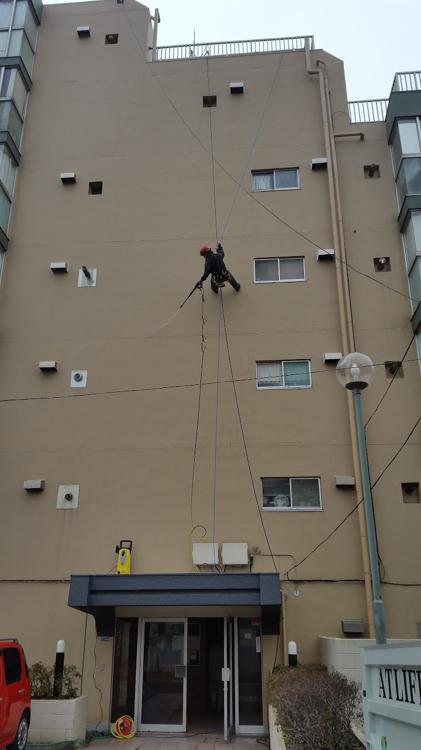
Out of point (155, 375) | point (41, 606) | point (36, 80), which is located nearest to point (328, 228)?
point (155, 375)

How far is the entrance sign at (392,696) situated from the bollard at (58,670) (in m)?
8.01

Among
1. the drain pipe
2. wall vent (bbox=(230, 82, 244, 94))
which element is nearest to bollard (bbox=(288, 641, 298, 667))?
the drain pipe

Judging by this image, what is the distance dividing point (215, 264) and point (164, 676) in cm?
902

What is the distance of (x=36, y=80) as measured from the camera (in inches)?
712

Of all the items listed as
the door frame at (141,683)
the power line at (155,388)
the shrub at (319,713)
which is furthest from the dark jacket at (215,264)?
the shrub at (319,713)

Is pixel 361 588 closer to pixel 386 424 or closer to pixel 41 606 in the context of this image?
pixel 386 424

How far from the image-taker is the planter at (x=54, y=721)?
10.2 m

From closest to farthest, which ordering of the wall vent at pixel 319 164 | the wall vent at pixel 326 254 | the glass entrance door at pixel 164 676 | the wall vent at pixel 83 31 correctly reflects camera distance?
1. the glass entrance door at pixel 164 676
2. the wall vent at pixel 326 254
3. the wall vent at pixel 319 164
4. the wall vent at pixel 83 31

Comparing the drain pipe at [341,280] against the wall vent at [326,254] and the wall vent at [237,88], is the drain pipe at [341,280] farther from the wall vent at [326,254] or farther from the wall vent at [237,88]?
the wall vent at [237,88]

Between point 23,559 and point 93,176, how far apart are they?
10411 millimetres

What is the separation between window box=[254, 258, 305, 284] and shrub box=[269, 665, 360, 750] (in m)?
9.70

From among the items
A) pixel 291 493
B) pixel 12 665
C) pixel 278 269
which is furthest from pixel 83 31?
pixel 12 665

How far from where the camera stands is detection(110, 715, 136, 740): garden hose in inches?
445

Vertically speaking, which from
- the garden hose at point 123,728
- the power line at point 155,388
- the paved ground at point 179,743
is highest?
the power line at point 155,388
